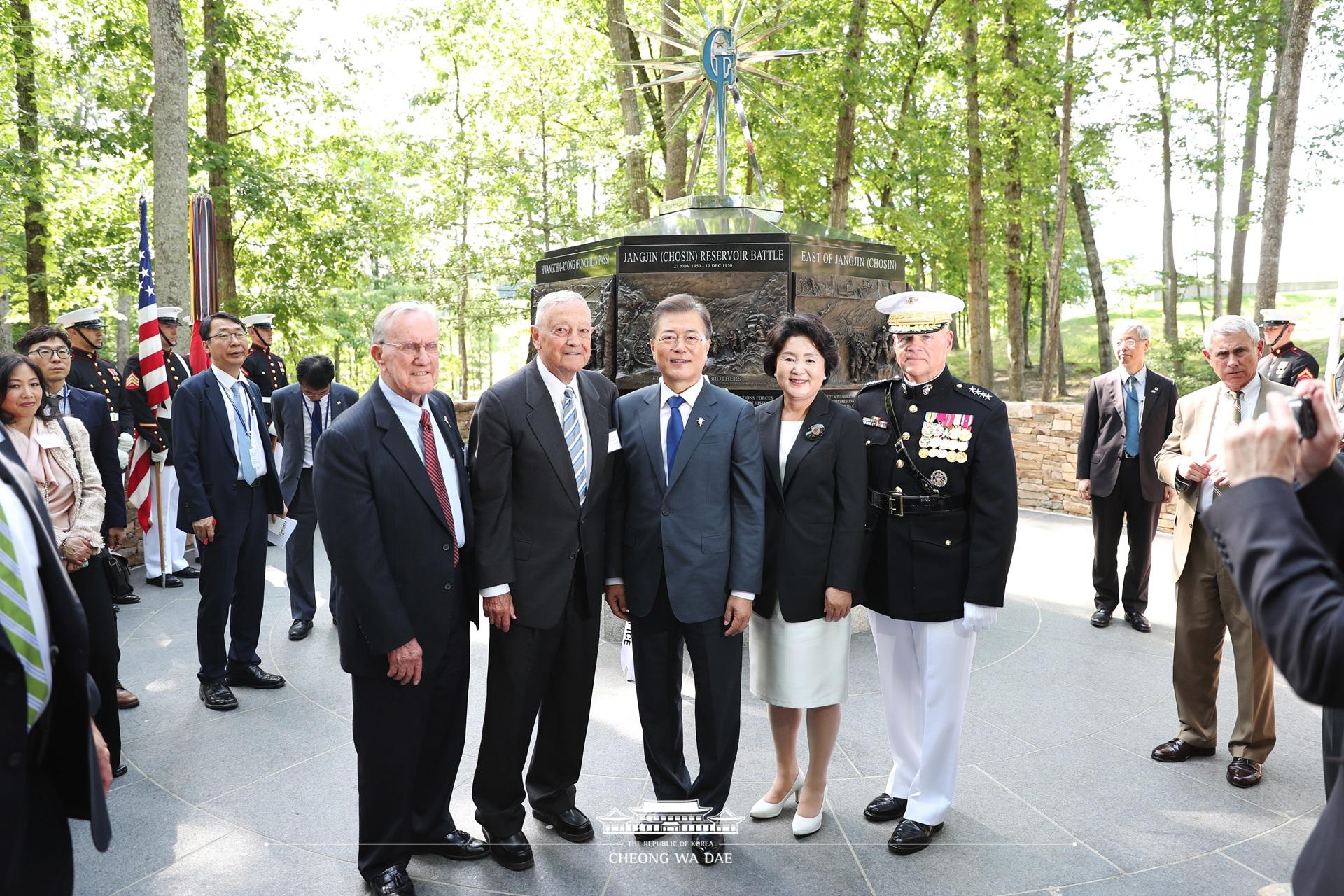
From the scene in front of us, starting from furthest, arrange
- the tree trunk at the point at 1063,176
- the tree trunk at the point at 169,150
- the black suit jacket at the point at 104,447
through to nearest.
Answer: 1. the tree trunk at the point at 1063,176
2. the tree trunk at the point at 169,150
3. the black suit jacket at the point at 104,447

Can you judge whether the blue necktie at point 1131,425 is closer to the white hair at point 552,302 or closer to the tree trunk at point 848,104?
the white hair at point 552,302

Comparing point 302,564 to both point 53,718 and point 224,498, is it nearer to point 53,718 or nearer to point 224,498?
point 224,498

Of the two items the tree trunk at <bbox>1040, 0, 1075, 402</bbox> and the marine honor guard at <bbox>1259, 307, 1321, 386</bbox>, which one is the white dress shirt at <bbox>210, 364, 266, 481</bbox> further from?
the tree trunk at <bbox>1040, 0, 1075, 402</bbox>

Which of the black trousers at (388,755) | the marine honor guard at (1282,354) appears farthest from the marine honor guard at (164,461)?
the marine honor guard at (1282,354)

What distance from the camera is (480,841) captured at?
11.8 feet

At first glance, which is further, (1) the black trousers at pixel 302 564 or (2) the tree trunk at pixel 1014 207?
(2) the tree trunk at pixel 1014 207

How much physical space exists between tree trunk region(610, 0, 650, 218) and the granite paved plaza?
12.2 meters

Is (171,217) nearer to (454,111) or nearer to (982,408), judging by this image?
(982,408)

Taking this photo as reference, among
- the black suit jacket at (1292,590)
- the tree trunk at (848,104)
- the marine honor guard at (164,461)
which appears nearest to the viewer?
the black suit jacket at (1292,590)

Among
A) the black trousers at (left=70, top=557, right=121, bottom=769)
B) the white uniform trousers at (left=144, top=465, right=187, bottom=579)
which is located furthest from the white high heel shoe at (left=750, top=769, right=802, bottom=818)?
the white uniform trousers at (left=144, top=465, right=187, bottom=579)

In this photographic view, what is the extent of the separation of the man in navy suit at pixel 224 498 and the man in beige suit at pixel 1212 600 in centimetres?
494

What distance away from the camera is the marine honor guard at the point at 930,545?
358 cm

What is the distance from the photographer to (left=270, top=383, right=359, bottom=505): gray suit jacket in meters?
6.70

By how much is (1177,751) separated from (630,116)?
1450 cm
